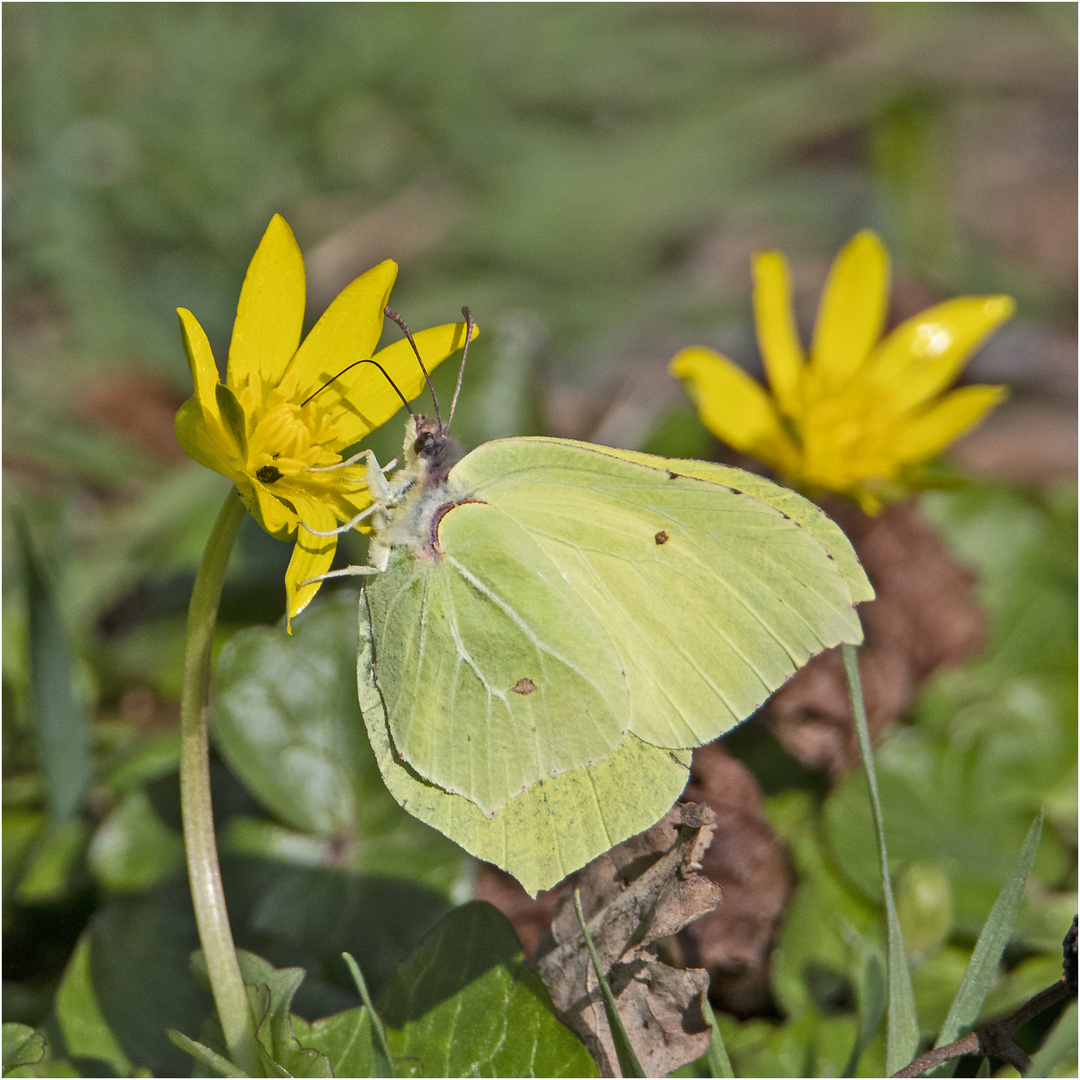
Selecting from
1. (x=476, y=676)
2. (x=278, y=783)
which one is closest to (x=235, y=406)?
(x=476, y=676)

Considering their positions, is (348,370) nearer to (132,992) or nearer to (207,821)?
(207,821)

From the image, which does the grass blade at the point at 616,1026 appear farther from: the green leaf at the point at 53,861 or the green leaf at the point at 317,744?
the green leaf at the point at 53,861

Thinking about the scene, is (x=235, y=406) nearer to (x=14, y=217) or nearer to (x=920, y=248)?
(x=14, y=217)

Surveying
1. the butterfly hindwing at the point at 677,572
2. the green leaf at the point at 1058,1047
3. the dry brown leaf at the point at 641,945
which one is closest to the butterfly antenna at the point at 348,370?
the butterfly hindwing at the point at 677,572

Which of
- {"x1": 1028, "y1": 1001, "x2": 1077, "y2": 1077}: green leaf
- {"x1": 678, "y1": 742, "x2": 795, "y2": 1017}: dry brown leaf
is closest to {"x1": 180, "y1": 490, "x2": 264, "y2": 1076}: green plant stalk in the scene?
{"x1": 678, "y1": 742, "x2": 795, "y2": 1017}: dry brown leaf

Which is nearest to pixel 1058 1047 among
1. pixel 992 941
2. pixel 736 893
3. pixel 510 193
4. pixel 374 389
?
pixel 992 941
